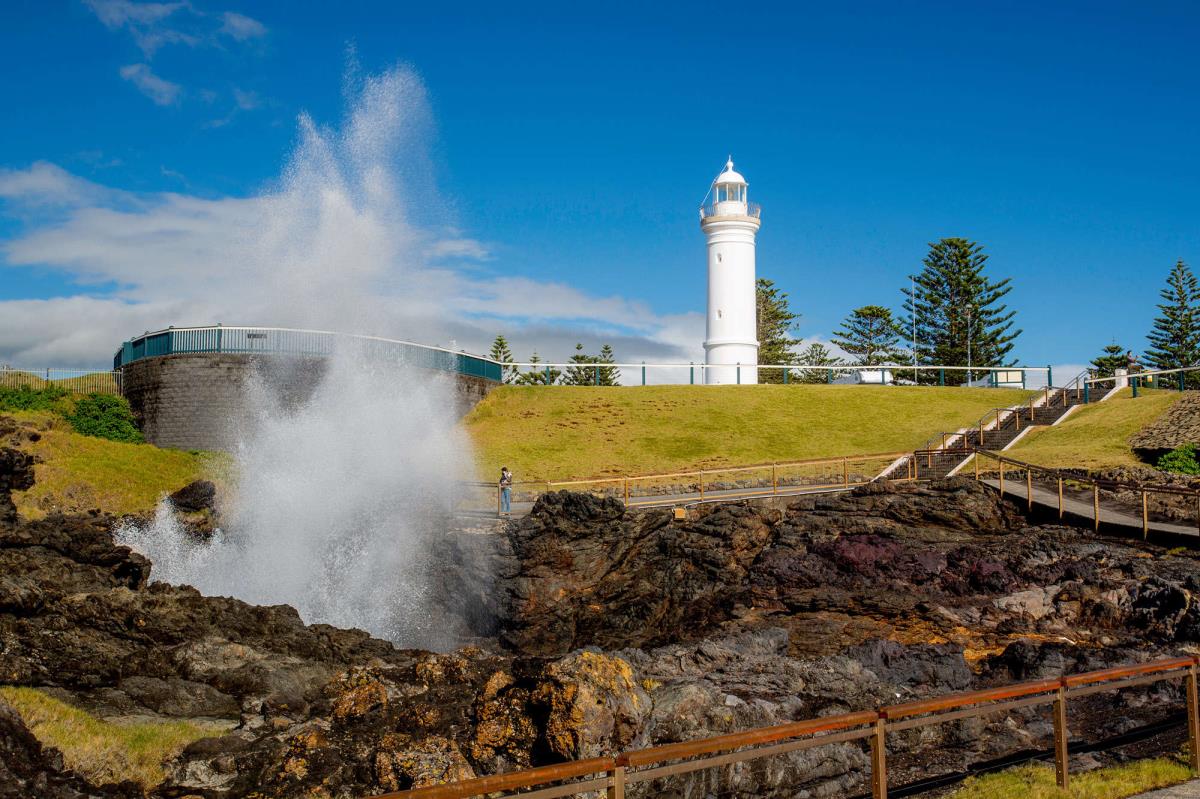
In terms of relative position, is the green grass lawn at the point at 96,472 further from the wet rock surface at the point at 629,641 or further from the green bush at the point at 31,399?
the green bush at the point at 31,399

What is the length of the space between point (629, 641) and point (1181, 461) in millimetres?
21055

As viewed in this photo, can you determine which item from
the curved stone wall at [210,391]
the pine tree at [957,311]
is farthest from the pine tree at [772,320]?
the curved stone wall at [210,391]

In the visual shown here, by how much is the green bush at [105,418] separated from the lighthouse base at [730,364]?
94.7 ft

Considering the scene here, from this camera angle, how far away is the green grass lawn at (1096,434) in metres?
30.7

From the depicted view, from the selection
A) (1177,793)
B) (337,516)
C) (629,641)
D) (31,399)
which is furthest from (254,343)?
(1177,793)

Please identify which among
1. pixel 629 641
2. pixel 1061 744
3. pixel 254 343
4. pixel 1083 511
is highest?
pixel 254 343

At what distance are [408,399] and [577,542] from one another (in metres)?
16.5

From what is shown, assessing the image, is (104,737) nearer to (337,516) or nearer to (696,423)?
(337,516)

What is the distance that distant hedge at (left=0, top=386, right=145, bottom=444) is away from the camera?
34625 millimetres

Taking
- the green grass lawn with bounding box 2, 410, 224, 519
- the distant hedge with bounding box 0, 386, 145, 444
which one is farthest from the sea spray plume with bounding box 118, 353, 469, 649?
the distant hedge with bounding box 0, 386, 145, 444

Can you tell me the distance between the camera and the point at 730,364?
52062 millimetres

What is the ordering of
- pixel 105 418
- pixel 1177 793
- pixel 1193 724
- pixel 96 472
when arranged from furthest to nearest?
pixel 105 418, pixel 96 472, pixel 1193 724, pixel 1177 793

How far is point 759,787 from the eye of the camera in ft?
28.2

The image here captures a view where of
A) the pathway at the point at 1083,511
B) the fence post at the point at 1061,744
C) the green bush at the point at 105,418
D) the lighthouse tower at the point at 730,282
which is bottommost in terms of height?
the fence post at the point at 1061,744
